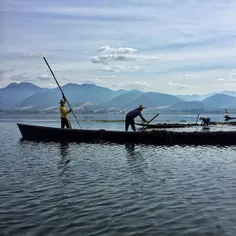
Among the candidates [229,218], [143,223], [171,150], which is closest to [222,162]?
[171,150]

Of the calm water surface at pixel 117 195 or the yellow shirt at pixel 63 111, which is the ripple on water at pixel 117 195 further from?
the yellow shirt at pixel 63 111

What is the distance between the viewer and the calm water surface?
8.52 m

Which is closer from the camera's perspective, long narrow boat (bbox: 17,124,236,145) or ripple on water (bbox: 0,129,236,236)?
ripple on water (bbox: 0,129,236,236)

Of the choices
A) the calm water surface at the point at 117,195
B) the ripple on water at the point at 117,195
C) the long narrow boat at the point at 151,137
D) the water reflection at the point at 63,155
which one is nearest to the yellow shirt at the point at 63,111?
the long narrow boat at the point at 151,137

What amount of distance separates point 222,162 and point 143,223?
10961 mm

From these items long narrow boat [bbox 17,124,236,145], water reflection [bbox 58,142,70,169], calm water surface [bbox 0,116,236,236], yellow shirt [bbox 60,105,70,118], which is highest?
yellow shirt [bbox 60,105,70,118]

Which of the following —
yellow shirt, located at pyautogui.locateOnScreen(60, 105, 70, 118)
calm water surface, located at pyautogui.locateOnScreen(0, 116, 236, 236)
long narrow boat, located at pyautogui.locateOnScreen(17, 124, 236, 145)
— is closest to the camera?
calm water surface, located at pyautogui.locateOnScreen(0, 116, 236, 236)

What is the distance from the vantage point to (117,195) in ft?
37.2

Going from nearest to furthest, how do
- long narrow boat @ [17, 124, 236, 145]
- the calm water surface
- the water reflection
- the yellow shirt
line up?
the calm water surface < the water reflection < long narrow boat @ [17, 124, 236, 145] < the yellow shirt

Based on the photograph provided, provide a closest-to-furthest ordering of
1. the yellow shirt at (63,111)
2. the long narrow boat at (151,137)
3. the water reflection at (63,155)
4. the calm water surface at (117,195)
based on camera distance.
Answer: the calm water surface at (117,195) < the water reflection at (63,155) < the long narrow boat at (151,137) < the yellow shirt at (63,111)

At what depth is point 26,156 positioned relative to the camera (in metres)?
20.7

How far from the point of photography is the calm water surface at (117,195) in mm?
8523

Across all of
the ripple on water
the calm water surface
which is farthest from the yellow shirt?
the ripple on water

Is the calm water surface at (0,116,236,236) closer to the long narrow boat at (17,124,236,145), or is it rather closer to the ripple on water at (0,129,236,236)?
the ripple on water at (0,129,236,236)
